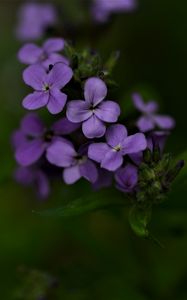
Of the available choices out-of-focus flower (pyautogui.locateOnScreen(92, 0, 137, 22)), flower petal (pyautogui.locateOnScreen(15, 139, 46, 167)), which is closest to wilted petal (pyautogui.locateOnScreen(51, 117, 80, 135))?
flower petal (pyautogui.locateOnScreen(15, 139, 46, 167))

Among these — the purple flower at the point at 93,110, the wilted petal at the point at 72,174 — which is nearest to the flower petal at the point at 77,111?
the purple flower at the point at 93,110

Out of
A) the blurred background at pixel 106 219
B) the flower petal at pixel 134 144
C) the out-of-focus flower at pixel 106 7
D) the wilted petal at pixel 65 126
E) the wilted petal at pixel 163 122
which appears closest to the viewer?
the flower petal at pixel 134 144

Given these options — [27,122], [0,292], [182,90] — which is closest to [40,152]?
[27,122]

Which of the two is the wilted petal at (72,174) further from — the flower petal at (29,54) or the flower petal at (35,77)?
the flower petal at (29,54)

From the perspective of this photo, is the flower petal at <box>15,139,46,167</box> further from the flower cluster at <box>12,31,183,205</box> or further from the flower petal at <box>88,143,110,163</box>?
the flower petal at <box>88,143,110,163</box>

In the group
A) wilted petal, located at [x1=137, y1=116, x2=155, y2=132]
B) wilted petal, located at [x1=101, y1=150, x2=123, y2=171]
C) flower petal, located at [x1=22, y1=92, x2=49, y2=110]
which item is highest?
flower petal, located at [x1=22, y1=92, x2=49, y2=110]

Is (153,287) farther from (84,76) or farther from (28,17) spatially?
(28,17)

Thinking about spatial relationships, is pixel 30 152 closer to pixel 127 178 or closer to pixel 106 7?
pixel 127 178
